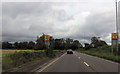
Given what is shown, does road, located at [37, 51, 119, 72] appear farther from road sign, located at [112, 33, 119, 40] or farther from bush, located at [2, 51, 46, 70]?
road sign, located at [112, 33, 119, 40]

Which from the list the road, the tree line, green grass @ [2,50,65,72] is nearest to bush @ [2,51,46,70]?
green grass @ [2,50,65,72]

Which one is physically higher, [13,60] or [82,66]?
[13,60]

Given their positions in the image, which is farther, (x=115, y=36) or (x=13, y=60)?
(x=115, y=36)

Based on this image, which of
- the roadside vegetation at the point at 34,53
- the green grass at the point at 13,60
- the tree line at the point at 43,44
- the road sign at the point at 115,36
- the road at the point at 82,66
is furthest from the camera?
the tree line at the point at 43,44

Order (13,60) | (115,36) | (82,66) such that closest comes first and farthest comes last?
1. (13,60)
2. (82,66)
3. (115,36)

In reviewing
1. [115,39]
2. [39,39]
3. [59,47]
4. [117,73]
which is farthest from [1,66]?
[59,47]

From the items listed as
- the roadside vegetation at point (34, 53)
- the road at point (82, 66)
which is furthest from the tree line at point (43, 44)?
the road at point (82, 66)

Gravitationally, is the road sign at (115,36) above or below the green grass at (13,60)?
above

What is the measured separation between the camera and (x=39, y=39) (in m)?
104

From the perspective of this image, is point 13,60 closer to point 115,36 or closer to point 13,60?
point 13,60

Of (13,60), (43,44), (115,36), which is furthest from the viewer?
(43,44)

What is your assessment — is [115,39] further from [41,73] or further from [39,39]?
[39,39]

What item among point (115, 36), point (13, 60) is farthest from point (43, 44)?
point (13, 60)

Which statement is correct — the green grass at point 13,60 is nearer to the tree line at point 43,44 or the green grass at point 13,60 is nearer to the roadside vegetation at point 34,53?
the roadside vegetation at point 34,53
